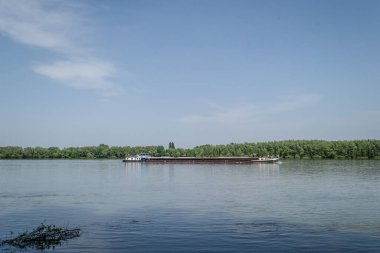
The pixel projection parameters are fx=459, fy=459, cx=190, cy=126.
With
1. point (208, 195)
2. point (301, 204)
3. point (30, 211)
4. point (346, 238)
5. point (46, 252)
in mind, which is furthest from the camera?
point (208, 195)

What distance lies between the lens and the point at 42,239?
33500 millimetres

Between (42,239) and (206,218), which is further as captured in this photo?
(206,218)

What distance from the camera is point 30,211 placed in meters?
49.5

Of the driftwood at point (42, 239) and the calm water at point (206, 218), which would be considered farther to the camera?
the calm water at point (206, 218)

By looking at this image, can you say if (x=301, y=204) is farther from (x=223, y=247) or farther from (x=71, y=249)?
(x=71, y=249)

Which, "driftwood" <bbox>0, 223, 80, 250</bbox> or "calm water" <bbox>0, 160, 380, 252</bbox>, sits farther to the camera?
"calm water" <bbox>0, 160, 380, 252</bbox>

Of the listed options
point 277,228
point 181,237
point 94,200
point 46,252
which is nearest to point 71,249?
point 46,252

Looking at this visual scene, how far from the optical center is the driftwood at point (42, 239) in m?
32.0

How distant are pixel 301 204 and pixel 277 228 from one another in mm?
17131

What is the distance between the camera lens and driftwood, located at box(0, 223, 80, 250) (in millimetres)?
31984

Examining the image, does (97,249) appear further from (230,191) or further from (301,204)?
(230,191)

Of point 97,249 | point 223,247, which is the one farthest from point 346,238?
point 97,249

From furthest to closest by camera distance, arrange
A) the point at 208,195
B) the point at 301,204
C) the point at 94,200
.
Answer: the point at 208,195 < the point at 94,200 < the point at 301,204

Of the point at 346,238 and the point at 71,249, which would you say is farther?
the point at 346,238
